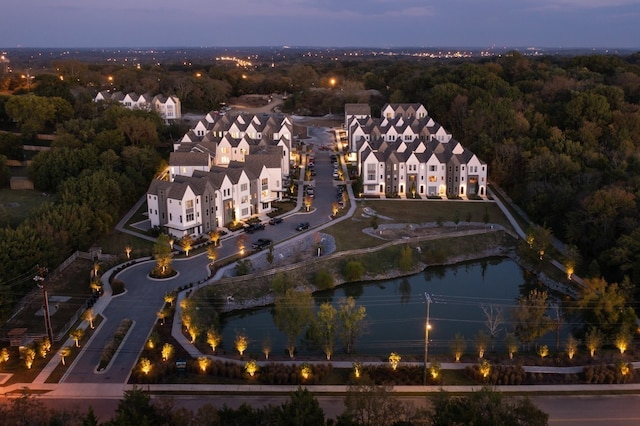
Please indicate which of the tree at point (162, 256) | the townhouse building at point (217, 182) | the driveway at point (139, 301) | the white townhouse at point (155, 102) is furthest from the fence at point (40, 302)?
the white townhouse at point (155, 102)

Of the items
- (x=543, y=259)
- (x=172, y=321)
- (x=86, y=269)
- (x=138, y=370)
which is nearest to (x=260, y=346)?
(x=172, y=321)

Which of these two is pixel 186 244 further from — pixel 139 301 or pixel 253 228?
pixel 139 301

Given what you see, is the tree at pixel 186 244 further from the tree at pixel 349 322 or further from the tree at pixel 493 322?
the tree at pixel 493 322

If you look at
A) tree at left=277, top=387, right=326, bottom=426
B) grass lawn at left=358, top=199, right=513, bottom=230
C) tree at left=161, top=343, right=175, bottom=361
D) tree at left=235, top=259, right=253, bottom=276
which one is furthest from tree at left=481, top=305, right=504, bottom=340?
tree at left=161, top=343, right=175, bottom=361

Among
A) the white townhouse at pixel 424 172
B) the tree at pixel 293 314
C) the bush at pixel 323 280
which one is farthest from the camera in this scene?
the white townhouse at pixel 424 172

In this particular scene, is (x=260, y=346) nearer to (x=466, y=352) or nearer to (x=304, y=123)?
(x=466, y=352)

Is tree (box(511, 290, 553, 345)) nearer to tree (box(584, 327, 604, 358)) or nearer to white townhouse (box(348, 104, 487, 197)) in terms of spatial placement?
tree (box(584, 327, 604, 358))
